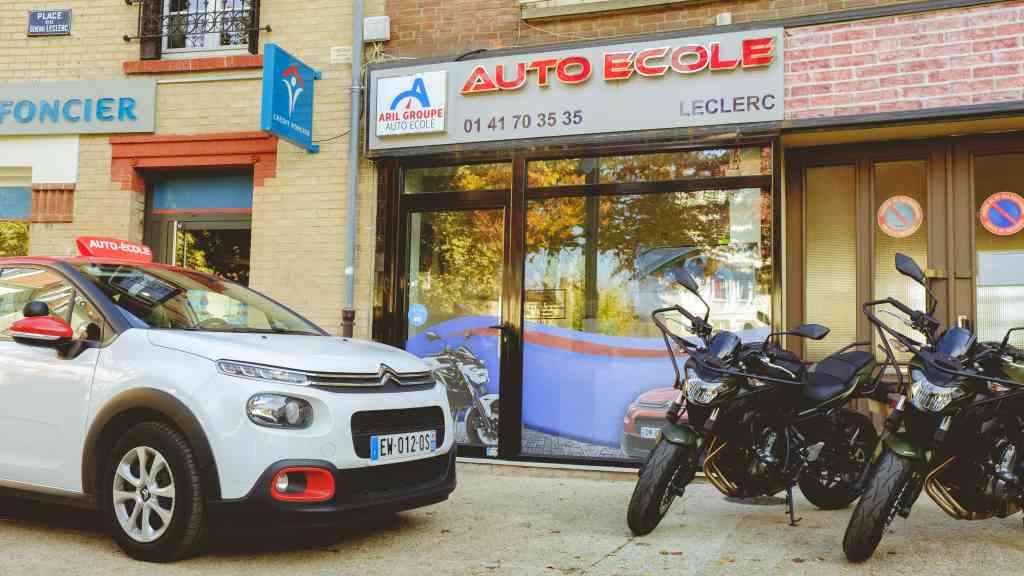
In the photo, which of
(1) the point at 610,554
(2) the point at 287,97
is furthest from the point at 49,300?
(2) the point at 287,97

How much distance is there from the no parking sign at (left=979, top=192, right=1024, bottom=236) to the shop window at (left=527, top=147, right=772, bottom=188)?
5.74ft

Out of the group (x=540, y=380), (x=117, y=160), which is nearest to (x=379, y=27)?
(x=117, y=160)

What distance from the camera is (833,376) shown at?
16.4 feet

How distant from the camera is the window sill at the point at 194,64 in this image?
873 cm

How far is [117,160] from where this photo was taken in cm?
907

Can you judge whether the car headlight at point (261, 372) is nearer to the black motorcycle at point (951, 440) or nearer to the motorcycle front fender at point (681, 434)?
the motorcycle front fender at point (681, 434)

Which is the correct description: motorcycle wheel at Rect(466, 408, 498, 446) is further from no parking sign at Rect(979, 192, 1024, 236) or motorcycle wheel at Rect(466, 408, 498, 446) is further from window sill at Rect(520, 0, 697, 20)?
no parking sign at Rect(979, 192, 1024, 236)

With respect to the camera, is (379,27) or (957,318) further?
(379,27)

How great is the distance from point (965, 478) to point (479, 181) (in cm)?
497

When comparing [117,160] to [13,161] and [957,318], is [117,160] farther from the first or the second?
[957,318]

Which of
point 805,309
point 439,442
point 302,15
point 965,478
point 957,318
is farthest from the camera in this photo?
point 302,15

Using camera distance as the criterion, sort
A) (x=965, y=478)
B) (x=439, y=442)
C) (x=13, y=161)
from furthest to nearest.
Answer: (x=13, y=161) → (x=439, y=442) → (x=965, y=478)

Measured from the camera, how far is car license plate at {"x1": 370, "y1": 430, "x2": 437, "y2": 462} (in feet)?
14.0

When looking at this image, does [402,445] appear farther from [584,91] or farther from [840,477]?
[584,91]
